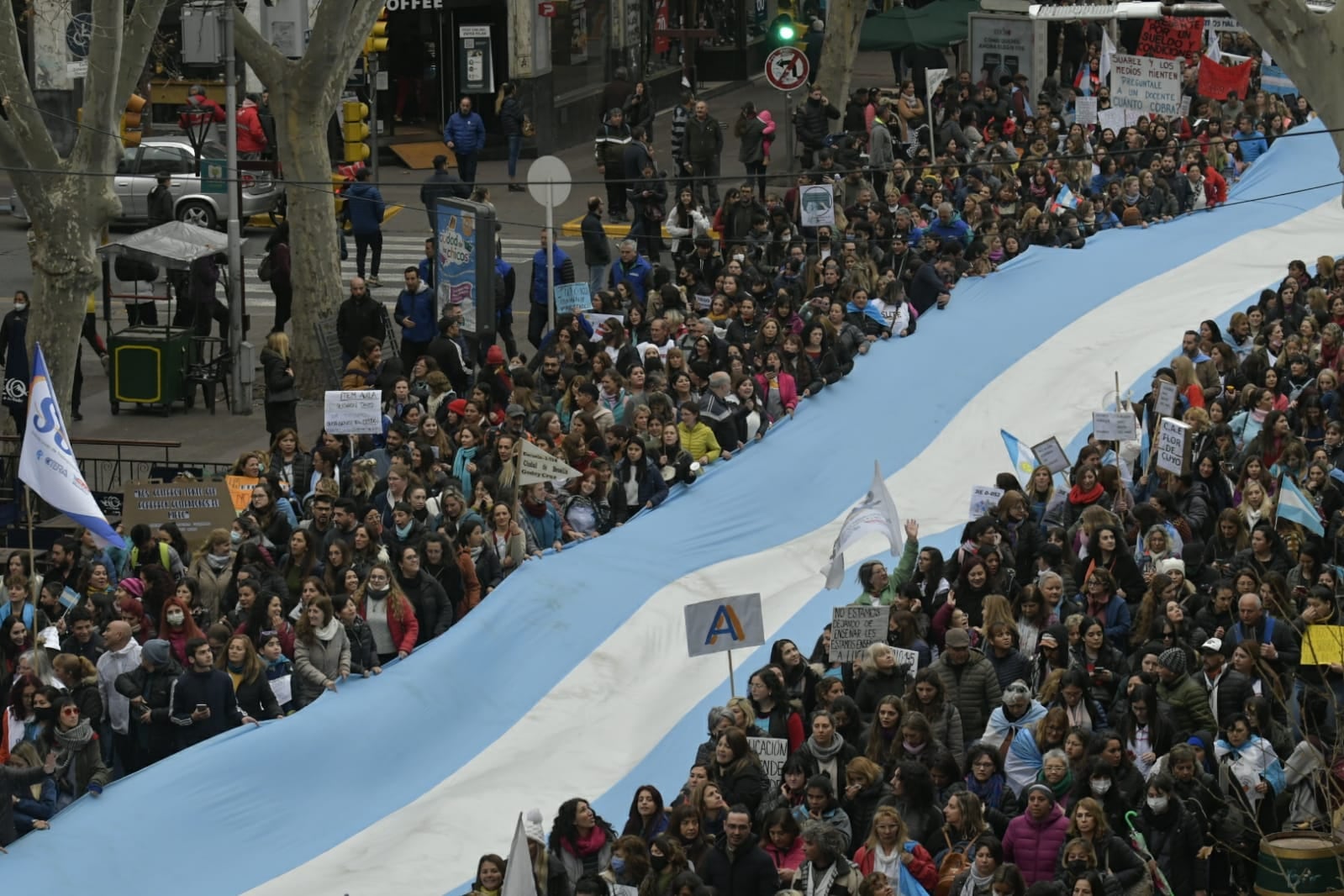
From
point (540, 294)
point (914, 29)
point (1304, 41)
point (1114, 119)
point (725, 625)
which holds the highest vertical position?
point (1304, 41)

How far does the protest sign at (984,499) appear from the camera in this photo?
1767 centimetres

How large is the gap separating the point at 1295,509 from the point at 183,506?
8.27 meters

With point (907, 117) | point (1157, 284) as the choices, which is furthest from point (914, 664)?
point (907, 117)

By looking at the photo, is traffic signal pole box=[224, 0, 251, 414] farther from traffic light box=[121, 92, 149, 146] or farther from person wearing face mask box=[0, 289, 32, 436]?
traffic light box=[121, 92, 149, 146]

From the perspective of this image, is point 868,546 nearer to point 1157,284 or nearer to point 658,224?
point 1157,284

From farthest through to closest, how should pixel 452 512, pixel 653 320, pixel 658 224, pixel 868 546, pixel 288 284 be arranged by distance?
pixel 658 224 → pixel 288 284 → pixel 653 320 → pixel 868 546 → pixel 452 512

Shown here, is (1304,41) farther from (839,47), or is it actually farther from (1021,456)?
(839,47)

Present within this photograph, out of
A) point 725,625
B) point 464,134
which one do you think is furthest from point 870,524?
point 464,134

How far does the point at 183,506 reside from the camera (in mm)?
18578

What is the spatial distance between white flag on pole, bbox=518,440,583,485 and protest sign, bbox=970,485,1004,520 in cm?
307

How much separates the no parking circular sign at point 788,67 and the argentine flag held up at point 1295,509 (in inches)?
696

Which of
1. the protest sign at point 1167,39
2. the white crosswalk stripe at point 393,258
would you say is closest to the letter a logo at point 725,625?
the white crosswalk stripe at point 393,258

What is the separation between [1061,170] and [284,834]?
1683cm

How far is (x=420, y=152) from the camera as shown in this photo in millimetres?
40406
